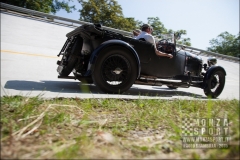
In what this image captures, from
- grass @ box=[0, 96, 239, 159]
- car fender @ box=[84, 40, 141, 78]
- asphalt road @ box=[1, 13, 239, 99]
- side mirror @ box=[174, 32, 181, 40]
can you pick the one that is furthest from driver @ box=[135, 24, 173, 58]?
grass @ box=[0, 96, 239, 159]

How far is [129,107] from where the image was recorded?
2.56 meters

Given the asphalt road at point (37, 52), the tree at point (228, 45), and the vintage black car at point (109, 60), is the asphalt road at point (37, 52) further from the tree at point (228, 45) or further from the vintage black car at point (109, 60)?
the tree at point (228, 45)

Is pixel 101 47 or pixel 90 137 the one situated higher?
pixel 101 47

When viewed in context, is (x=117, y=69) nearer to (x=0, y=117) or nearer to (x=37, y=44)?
(x=0, y=117)

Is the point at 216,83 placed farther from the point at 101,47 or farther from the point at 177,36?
the point at 101,47

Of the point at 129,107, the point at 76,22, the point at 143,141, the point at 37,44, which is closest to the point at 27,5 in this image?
the point at 76,22
